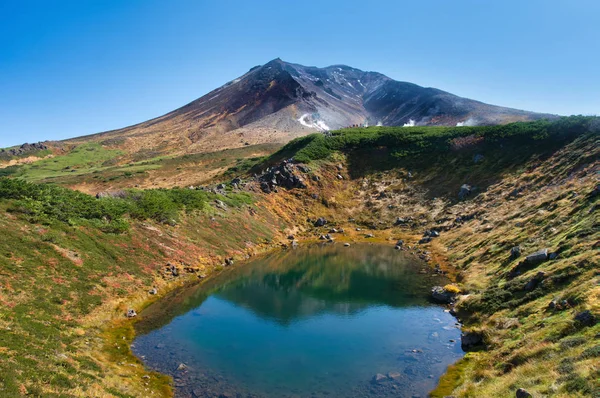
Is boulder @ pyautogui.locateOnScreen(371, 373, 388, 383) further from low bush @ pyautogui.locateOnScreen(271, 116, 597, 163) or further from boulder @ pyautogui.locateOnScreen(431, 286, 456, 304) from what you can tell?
low bush @ pyautogui.locateOnScreen(271, 116, 597, 163)

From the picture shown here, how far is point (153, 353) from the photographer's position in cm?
3023

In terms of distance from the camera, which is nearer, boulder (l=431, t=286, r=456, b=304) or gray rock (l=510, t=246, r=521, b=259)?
boulder (l=431, t=286, r=456, b=304)

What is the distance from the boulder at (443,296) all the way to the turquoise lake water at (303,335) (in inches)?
73.7

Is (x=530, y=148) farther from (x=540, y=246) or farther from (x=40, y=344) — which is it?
(x=40, y=344)

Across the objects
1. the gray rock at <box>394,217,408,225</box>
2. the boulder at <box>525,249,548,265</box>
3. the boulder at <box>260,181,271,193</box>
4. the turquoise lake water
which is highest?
the boulder at <box>260,181,271,193</box>

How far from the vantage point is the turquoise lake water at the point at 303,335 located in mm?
25906

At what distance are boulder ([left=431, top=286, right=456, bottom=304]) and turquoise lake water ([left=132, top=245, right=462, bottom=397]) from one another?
6.14 ft

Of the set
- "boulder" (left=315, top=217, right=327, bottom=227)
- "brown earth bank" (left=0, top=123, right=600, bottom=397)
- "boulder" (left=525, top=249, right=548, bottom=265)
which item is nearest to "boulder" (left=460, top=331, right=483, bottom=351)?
"brown earth bank" (left=0, top=123, right=600, bottom=397)

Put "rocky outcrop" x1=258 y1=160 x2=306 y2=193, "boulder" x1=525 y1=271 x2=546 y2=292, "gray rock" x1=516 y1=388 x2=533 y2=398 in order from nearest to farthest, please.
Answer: "gray rock" x1=516 y1=388 x2=533 y2=398
"boulder" x1=525 y1=271 x2=546 y2=292
"rocky outcrop" x1=258 y1=160 x2=306 y2=193

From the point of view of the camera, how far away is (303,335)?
3453 centimetres

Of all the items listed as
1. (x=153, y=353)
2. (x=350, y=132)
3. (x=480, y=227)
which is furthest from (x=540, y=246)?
(x=350, y=132)

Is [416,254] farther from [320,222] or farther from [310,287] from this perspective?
[320,222]

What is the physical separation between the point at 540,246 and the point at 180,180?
108 m

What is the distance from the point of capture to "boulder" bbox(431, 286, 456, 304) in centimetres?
4012
